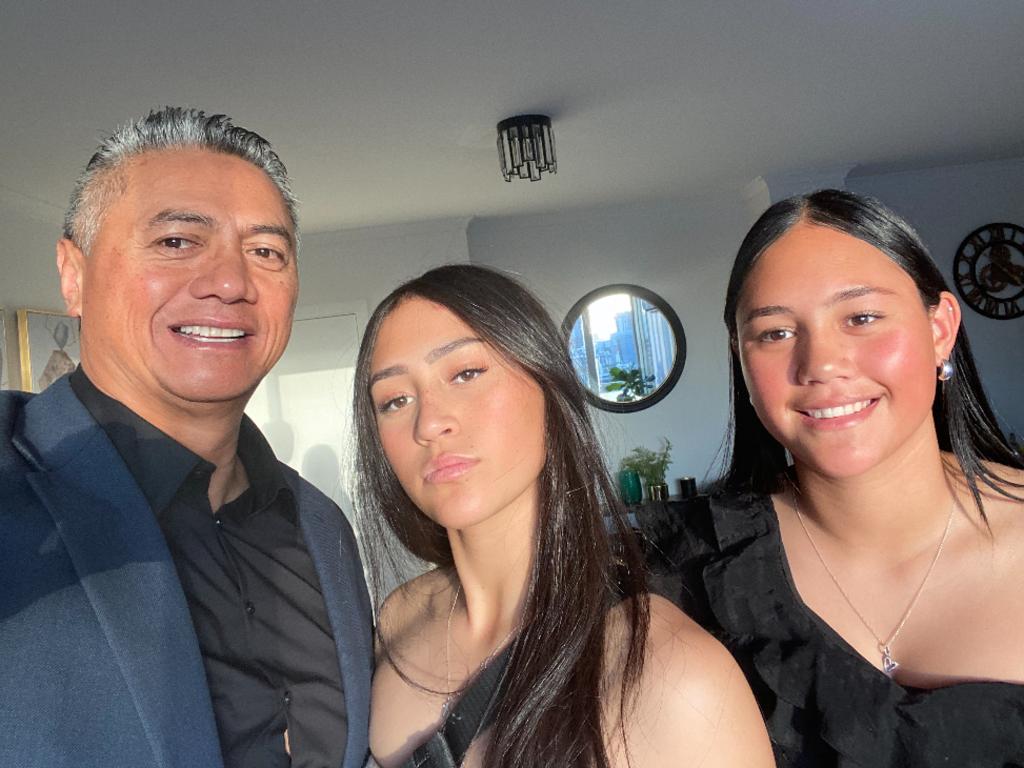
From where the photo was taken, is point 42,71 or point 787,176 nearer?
point 42,71

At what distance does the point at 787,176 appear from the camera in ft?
19.9

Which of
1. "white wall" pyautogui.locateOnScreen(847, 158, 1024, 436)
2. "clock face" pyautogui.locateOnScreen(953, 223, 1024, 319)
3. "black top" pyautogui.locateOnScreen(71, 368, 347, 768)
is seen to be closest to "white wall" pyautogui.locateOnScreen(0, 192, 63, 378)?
"black top" pyautogui.locateOnScreen(71, 368, 347, 768)

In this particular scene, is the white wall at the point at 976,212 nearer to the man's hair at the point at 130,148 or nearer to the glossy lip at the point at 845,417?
the glossy lip at the point at 845,417

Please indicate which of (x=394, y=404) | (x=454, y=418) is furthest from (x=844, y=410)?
(x=394, y=404)

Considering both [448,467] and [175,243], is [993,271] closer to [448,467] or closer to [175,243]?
[448,467]

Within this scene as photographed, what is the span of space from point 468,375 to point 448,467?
0.16 meters

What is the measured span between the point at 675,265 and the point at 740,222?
1.94 feet

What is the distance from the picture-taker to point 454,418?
1.42 metres

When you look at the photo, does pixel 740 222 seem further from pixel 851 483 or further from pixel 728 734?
Answer: pixel 728 734

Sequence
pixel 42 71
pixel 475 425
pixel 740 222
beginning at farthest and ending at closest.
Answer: pixel 740 222 → pixel 42 71 → pixel 475 425

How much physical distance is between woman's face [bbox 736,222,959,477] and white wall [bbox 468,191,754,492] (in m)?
4.96

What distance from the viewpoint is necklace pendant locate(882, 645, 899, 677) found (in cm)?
145

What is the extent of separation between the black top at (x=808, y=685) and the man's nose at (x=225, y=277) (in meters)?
0.99

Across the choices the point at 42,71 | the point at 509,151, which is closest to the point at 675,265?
the point at 509,151
